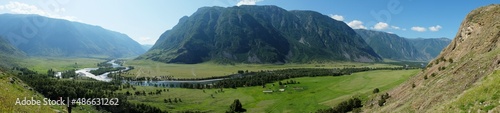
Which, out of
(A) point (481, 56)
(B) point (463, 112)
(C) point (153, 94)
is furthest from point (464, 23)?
(C) point (153, 94)

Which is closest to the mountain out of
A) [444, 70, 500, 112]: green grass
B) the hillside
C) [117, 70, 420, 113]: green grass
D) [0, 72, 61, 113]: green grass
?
[444, 70, 500, 112]: green grass

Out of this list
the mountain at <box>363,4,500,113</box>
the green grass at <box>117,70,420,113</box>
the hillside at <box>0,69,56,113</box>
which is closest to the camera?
the hillside at <box>0,69,56,113</box>

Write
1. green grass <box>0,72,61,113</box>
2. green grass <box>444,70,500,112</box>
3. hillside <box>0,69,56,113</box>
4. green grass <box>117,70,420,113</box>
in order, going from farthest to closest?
green grass <box>117,70,420,113</box>, hillside <box>0,69,56,113</box>, green grass <box>0,72,61,113</box>, green grass <box>444,70,500,112</box>

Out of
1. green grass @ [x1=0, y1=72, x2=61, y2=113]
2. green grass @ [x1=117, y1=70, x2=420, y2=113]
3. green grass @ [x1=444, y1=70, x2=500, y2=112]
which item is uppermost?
green grass @ [x1=0, y1=72, x2=61, y2=113]

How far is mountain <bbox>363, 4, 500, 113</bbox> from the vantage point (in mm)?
35875

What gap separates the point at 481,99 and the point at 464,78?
19.3 m

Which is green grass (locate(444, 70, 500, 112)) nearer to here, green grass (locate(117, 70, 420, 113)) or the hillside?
the hillside

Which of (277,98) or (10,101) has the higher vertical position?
(10,101)

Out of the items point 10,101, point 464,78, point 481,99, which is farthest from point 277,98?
point 10,101

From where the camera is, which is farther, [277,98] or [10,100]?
[277,98]

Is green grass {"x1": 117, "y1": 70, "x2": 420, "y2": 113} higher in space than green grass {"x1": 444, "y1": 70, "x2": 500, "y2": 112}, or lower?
lower

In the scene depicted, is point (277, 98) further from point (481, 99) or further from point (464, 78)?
point (481, 99)

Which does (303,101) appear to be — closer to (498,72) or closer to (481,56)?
(481,56)

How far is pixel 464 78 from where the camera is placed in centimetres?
5125
